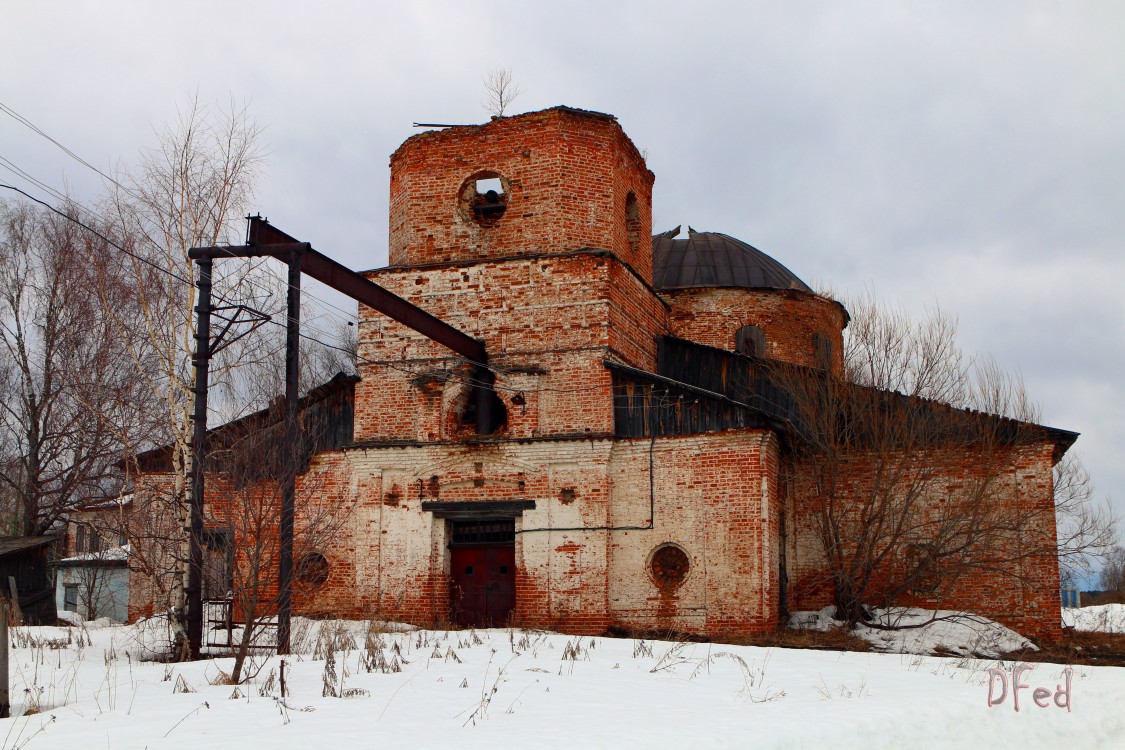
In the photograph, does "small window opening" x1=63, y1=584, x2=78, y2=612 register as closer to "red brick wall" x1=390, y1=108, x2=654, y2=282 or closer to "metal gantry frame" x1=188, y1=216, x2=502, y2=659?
"red brick wall" x1=390, y1=108, x2=654, y2=282

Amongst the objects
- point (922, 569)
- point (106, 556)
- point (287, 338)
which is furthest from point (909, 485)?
point (106, 556)

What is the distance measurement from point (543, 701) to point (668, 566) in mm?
8198

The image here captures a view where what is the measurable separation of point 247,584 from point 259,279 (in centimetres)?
613

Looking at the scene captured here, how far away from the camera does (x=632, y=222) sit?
19594 mm

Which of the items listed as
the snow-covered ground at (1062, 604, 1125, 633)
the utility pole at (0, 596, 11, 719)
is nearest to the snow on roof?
the utility pole at (0, 596, 11, 719)

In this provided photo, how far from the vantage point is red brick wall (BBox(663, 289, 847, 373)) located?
74.1 ft

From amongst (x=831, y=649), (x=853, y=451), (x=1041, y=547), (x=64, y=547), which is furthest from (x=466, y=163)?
(x=64, y=547)

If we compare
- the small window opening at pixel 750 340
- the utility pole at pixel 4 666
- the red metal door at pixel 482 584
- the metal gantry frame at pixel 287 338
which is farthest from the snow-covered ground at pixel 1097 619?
the utility pole at pixel 4 666

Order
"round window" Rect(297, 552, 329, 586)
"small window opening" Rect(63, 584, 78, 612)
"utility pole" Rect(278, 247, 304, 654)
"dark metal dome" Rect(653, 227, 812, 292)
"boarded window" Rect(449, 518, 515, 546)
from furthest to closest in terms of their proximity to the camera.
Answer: "small window opening" Rect(63, 584, 78, 612)
"dark metal dome" Rect(653, 227, 812, 292)
"round window" Rect(297, 552, 329, 586)
"boarded window" Rect(449, 518, 515, 546)
"utility pole" Rect(278, 247, 304, 654)

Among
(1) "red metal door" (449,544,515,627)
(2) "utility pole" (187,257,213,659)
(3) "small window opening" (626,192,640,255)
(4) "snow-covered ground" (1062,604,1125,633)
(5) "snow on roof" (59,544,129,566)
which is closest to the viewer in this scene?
(2) "utility pole" (187,257,213,659)

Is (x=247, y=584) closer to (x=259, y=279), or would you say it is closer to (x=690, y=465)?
(x=259, y=279)

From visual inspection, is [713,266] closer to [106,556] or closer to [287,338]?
[287,338]

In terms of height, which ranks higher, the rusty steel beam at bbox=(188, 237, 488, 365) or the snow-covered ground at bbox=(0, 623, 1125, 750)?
the rusty steel beam at bbox=(188, 237, 488, 365)

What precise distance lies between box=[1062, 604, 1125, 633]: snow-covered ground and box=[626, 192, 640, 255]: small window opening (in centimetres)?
1029
